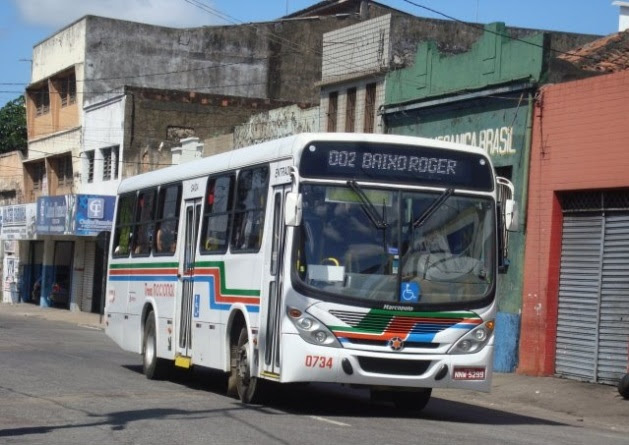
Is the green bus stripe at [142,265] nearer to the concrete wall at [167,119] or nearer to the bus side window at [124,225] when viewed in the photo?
the bus side window at [124,225]

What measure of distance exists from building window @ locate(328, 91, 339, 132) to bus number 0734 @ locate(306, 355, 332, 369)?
1928 centimetres

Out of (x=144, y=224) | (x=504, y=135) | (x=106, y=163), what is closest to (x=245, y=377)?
(x=144, y=224)

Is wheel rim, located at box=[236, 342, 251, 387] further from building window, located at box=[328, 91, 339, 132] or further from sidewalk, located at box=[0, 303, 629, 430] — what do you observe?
building window, located at box=[328, 91, 339, 132]

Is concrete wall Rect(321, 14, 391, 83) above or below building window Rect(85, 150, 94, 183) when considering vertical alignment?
above

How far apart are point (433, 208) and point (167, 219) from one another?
20.3 feet

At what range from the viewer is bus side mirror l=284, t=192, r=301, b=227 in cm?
1270

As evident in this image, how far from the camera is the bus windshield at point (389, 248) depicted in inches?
513

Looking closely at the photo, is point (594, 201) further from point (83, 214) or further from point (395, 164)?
point (83, 214)

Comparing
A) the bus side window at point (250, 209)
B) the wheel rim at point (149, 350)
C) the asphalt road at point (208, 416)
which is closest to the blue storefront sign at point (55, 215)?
the asphalt road at point (208, 416)

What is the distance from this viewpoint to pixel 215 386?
1805cm

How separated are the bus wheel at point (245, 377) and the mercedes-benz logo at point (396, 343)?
211cm

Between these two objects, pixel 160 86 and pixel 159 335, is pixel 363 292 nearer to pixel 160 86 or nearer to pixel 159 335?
pixel 159 335

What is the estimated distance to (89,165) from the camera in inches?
1916

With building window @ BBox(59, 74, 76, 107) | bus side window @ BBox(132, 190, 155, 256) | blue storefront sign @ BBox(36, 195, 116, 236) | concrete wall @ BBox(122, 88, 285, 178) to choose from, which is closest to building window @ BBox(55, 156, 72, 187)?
building window @ BBox(59, 74, 76, 107)
